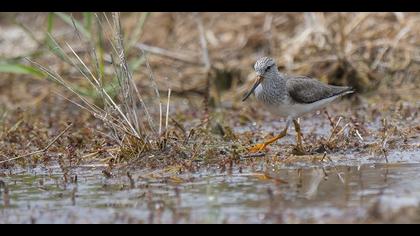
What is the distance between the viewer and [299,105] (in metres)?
7.95

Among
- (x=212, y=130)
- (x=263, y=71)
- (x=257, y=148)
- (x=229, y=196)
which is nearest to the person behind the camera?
(x=229, y=196)

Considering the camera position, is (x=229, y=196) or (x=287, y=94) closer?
(x=229, y=196)

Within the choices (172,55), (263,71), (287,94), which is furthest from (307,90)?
(172,55)

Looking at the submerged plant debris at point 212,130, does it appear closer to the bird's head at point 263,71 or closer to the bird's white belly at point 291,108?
the bird's white belly at point 291,108

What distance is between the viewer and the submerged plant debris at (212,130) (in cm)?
567

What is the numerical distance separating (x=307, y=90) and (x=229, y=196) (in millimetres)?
2433

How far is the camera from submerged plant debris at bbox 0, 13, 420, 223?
18.6ft

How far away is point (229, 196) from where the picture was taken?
589 cm

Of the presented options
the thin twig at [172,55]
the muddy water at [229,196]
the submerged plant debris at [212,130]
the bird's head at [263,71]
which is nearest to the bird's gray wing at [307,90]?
the bird's head at [263,71]

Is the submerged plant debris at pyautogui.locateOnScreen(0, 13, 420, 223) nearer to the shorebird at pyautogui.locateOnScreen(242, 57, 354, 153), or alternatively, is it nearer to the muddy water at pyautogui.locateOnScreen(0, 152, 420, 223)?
the muddy water at pyautogui.locateOnScreen(0, 152, 420, 223)

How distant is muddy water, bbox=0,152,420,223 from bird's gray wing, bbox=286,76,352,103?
3.74 ft

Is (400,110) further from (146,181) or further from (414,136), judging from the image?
(146,181)

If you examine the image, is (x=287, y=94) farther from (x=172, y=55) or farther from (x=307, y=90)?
(x=172, y=55)
